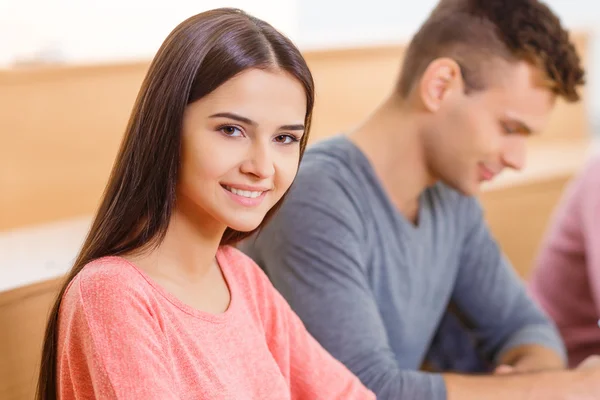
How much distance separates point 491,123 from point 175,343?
69 centimetres

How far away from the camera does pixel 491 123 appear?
4.33 feet

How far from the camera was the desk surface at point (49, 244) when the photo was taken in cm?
114

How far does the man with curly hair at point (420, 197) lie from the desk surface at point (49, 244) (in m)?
0.29

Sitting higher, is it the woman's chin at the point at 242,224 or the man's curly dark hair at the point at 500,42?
the man's curly dark hair at the point at 500,42

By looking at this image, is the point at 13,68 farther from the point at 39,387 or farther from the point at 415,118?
the point at 39,387

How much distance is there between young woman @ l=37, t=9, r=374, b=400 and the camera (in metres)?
0.80

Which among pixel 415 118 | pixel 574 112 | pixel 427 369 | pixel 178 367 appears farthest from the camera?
pixel 574 112

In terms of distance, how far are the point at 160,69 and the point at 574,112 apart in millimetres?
2308

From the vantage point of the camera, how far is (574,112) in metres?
2.89

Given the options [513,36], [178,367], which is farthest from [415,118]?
[178,367]

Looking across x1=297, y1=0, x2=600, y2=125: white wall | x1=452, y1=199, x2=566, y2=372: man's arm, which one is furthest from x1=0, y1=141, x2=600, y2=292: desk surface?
x1=297, y1=0, x2=600, y2=125: white wall

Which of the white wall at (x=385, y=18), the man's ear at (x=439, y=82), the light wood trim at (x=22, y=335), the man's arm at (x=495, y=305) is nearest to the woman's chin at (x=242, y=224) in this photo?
the light wood trim at (x=22, y=335)

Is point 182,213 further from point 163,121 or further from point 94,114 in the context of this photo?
point 94,114

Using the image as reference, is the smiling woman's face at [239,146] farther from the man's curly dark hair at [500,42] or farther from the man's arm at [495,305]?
the man's arm at [495,305]
